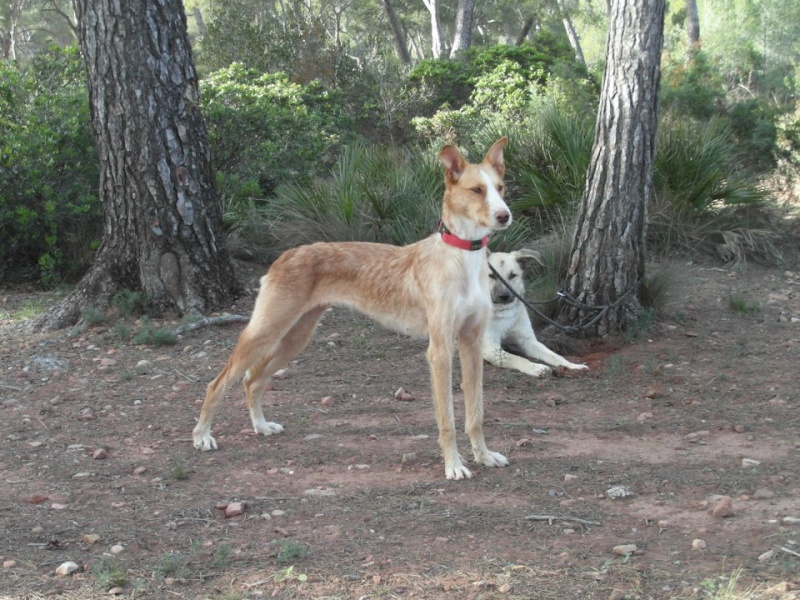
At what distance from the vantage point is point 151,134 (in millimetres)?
7820

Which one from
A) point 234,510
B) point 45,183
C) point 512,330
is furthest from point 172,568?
point 45,183

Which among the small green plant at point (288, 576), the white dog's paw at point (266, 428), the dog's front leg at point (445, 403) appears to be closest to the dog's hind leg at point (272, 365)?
the white dog's paw at point (266, 428)

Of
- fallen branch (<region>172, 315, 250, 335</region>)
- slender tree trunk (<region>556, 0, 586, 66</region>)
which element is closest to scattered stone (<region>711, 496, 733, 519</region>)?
fallen branch (<region>172, 315, 250, 335</region>)

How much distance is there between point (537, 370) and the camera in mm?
7078

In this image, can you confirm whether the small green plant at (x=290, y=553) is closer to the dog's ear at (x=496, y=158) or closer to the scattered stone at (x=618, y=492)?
the scattered stone at (x=618, y=492)

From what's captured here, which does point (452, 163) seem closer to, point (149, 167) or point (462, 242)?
point (462, 242)

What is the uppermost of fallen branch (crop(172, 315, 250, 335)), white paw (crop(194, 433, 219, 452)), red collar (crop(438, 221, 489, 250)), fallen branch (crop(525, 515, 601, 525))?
red collar (crop(438, 221, 489, 250))

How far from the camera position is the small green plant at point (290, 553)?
390cm

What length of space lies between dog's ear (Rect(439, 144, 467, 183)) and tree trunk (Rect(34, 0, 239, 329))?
3.72 m

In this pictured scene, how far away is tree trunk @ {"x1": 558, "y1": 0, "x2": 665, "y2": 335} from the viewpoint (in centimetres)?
721

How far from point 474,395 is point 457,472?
0.48m

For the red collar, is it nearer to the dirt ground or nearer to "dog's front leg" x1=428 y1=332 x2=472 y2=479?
"dog's front leg" x1=428 y1=332 x2=472 y2=479

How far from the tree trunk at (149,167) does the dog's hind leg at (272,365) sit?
2552 mm

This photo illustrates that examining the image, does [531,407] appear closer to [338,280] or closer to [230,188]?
[338,280]
